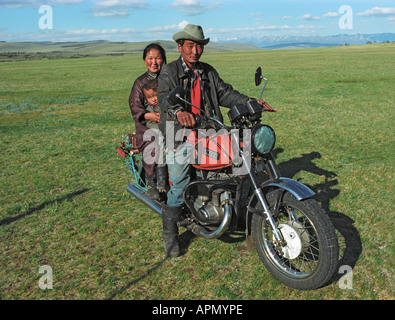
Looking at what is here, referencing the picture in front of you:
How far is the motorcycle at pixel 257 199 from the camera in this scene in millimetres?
3498

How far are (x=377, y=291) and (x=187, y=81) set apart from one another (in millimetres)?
3221

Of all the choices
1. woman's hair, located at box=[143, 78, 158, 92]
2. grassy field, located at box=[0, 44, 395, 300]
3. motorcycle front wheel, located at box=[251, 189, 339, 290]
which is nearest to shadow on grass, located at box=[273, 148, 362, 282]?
grassy field, located at box=[0, 44, 395, 300]

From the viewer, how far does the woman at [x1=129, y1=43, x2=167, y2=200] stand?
215 inches

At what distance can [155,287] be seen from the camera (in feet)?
13.3

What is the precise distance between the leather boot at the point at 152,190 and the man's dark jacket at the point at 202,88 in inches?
51.1

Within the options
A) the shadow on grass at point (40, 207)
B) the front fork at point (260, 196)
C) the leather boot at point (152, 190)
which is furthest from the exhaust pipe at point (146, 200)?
the front fork at point (260, 196)

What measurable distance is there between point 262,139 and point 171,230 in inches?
73.6

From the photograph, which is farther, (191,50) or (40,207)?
(40,207)

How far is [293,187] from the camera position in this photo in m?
3.61

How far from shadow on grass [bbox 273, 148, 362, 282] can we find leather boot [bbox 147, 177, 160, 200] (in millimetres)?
2694

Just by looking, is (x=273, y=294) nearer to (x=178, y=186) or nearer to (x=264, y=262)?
(x=264, y=262)

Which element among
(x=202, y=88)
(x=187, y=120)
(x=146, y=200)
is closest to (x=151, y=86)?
(x=202, y=88)

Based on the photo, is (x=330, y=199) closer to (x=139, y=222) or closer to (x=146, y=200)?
(x=146, y=200)
